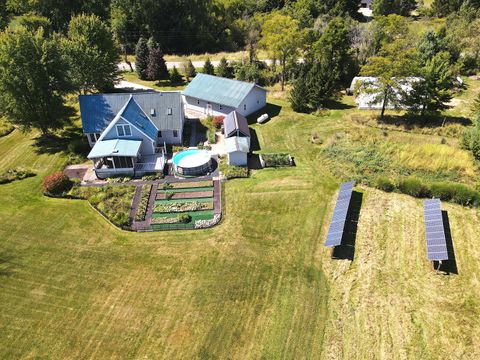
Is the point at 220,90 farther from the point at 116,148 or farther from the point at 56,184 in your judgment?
the point at 56,184

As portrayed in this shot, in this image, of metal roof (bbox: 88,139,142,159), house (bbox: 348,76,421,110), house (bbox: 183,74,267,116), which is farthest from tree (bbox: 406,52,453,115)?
metal roof (bbox: 88,139,142,159)

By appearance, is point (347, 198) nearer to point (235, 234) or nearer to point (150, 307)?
point (235, 234)

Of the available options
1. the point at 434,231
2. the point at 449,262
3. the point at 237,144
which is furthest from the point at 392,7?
the point at 449,262

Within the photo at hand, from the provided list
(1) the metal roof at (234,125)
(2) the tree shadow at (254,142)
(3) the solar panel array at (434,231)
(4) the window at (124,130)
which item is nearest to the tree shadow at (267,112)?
(2) the tree shadow at (254,142)

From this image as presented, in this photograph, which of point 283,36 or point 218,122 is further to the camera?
point 283,36

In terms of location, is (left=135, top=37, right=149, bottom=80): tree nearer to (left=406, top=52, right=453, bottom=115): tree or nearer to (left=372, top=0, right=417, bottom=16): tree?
(left=406, top=52, right=453, bottom=115): tree

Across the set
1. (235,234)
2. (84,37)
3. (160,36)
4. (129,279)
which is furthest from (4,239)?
(160,36)
